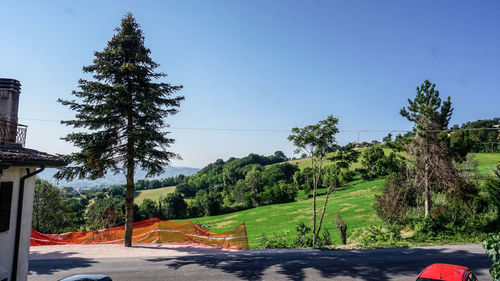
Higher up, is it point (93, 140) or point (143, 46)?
point (143, 46)

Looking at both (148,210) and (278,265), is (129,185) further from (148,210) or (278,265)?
(148,210)

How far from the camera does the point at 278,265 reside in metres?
12.9

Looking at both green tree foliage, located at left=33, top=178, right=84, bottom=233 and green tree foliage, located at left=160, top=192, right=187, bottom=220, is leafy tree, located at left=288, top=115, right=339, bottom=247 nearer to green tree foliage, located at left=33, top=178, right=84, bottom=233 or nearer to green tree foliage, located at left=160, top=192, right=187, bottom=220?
green tree foliage, located at left=33, top=178, right=84, bottom=233

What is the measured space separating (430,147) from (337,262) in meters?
16.6

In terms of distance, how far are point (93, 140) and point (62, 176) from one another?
2.71m

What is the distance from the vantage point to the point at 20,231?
9227mm

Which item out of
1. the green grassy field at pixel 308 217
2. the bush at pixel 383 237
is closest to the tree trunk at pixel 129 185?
the bush at pixel 383 237

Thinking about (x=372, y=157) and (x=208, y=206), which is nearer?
(x=208, y=206)

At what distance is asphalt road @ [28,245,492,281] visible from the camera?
1151cm

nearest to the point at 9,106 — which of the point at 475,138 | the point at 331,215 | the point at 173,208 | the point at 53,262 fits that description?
the point at 53,262

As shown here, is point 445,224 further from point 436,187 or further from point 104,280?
point 104,280

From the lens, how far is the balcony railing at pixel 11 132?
956 centimetres

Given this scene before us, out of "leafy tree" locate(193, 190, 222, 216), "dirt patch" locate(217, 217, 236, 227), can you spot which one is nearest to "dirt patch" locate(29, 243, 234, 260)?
"dirt patch" locate(217, 217, 236, 227)

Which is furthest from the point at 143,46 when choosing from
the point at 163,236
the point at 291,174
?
the point at 291,174
